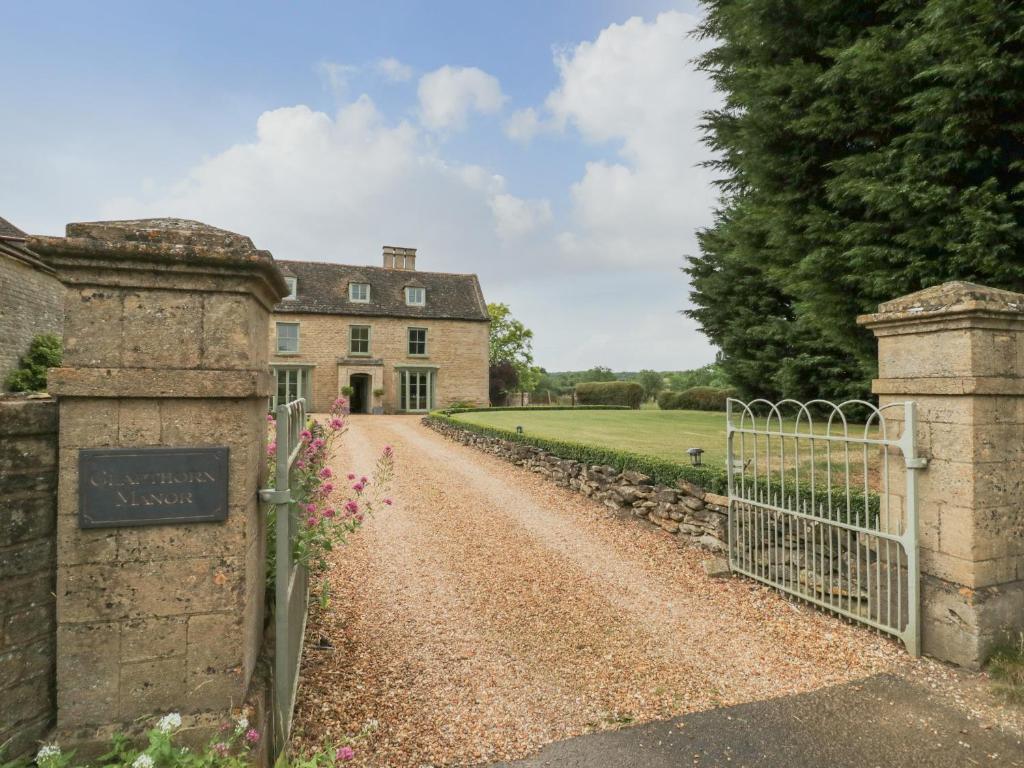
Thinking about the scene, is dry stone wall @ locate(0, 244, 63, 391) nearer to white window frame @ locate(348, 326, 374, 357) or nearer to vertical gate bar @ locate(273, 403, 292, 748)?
white window frame @ locate(348, 326, 374, 357)

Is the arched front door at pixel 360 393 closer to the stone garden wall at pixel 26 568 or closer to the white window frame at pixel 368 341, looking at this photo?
the white window frame at pixel 368 341

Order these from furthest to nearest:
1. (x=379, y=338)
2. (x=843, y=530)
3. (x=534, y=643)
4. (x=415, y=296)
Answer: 1. (x=415, y=296)
2. (x=379, y=338)
3. (x=843, y=530)
4. (x=534, y=643)

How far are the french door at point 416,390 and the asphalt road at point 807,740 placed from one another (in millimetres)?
26885

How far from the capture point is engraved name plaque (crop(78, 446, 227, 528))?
2.19 meters

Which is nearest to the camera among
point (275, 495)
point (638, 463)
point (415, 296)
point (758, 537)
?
point (275, 495)

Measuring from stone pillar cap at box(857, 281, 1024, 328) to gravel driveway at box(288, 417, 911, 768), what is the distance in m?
2.56

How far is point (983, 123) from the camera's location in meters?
A: 6.01

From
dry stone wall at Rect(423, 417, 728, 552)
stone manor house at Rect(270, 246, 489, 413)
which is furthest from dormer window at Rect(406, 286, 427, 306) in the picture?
dry stone wall at Rect(423, 417, 728, 552)

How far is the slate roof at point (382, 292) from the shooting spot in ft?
92.7

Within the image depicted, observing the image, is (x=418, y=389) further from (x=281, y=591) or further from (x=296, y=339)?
(x=281, y=591)

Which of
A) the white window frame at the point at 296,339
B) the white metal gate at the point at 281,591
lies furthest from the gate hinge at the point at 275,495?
the white window frame at the point at 296,339

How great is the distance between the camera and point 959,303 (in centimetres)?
380

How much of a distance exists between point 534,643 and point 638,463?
3.78 metres

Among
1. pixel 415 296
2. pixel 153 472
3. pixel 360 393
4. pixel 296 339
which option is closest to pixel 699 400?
pixel 415 296
